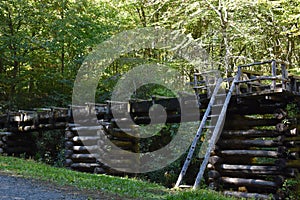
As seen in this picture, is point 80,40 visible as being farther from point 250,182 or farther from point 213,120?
point 250,182

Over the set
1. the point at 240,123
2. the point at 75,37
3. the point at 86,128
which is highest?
the point at 75,37

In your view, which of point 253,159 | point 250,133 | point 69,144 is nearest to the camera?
point 250,133

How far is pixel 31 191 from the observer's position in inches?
363

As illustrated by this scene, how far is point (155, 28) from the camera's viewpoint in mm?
24844

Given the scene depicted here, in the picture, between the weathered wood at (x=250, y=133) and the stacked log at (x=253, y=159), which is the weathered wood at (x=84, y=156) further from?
the weathered wood at (x=250, y=133)

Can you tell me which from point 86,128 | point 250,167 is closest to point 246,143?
point 250,167

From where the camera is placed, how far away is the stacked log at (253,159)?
12587mm

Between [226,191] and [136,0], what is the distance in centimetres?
1666

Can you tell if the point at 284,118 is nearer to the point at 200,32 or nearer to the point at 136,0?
the point at 200,32

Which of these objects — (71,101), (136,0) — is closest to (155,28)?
(136,0)

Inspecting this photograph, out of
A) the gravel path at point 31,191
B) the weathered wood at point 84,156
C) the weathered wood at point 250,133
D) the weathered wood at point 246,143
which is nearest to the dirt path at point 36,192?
the gravel path at point 31,191

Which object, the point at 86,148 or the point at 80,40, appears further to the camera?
the point at 80,40

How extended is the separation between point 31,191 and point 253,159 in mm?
8822

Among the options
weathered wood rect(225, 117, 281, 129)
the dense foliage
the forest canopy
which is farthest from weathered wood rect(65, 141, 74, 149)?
weathered wood rect(225, 117, 281, 129)
